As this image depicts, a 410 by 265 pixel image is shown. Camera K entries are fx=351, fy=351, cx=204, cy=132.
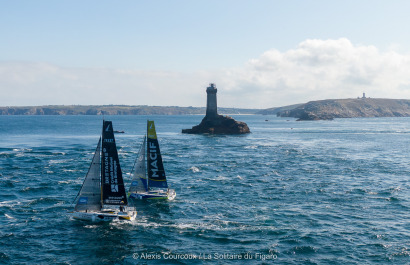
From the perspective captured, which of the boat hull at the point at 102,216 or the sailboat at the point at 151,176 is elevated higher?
the sailboat at the point at 151,176

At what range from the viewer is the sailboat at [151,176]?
4412cm

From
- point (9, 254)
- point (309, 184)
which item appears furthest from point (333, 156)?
point (9, 254)

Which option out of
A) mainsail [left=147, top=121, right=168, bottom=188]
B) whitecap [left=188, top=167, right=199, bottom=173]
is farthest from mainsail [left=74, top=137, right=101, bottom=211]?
whitecap [left=188, top=167, right=199, bottom=173]

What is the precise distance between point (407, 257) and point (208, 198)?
23.4m

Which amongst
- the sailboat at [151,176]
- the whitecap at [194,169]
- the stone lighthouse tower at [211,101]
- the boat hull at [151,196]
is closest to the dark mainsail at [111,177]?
the boat hull at [151,196]

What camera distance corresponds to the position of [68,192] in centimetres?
4741

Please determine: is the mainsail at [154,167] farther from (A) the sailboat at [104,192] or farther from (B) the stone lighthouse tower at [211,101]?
(B) the stone lighthouse tower at [211,101]

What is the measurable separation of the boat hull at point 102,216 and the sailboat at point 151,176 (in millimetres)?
8060

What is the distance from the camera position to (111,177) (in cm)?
3634

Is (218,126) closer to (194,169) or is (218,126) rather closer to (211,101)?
(211,101)

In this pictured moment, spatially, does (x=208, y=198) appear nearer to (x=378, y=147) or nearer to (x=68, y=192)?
(x=68, y=192)

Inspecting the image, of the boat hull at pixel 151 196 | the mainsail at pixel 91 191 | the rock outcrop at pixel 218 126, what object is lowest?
the boat hull at pixel 151 196

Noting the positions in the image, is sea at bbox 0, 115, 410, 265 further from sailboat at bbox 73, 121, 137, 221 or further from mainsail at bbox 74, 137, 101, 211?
mainsail at bbox 74, 137, 101, 211

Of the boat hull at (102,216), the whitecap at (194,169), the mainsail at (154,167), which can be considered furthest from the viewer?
the whitecap at (194,169)
